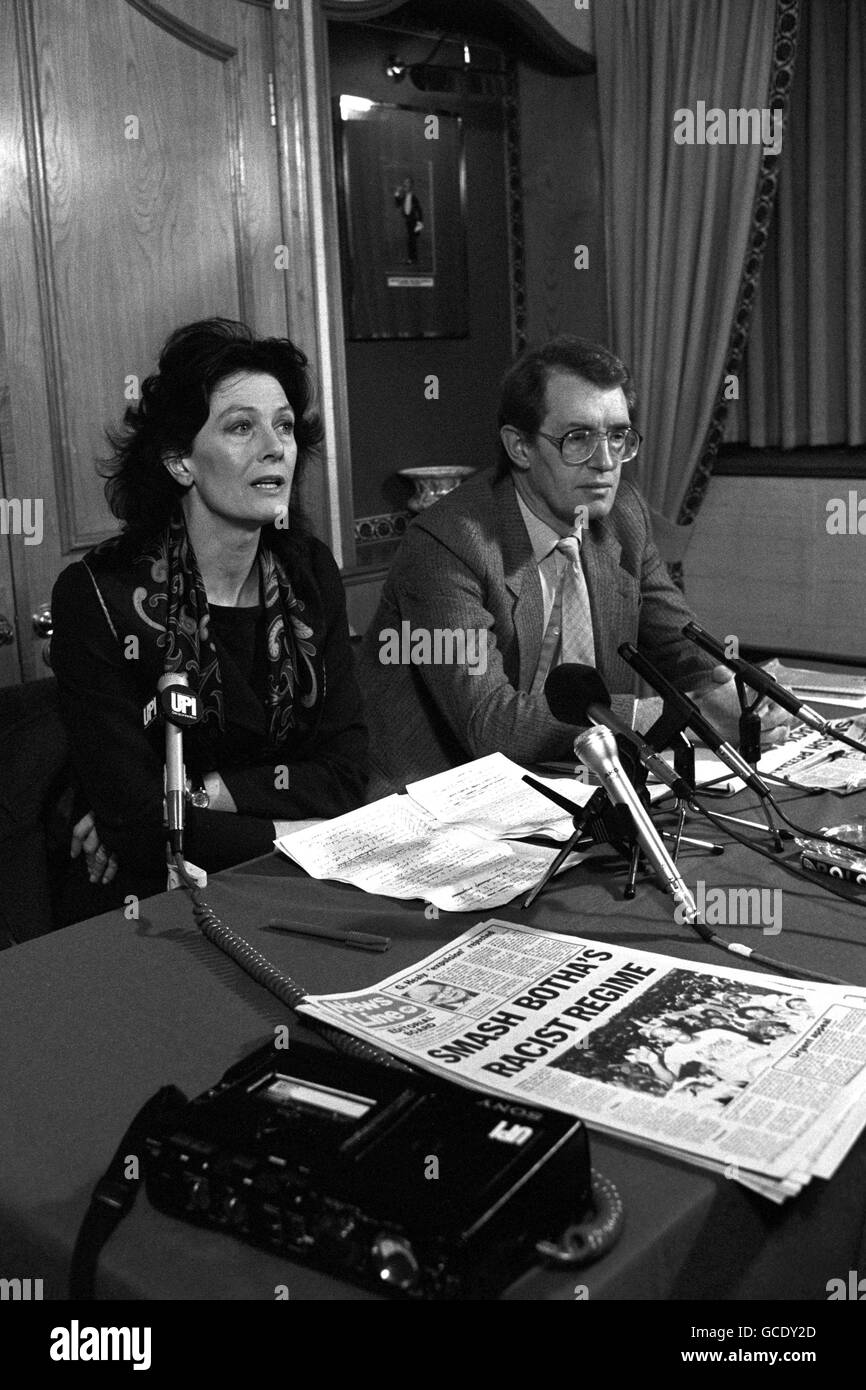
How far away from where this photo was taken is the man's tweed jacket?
2.28 metres

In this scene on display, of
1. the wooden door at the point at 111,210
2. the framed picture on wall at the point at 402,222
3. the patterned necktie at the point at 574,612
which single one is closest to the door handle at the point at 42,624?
the wooden door at the point at 111,210

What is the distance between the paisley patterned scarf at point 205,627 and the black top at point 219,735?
0.8 inches

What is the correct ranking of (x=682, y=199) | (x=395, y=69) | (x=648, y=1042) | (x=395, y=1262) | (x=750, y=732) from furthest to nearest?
(x=682, y=199) → (x=395, y=69) → (x=750, y=732) → (x=648, y=1042) → (x=395, y=1262)

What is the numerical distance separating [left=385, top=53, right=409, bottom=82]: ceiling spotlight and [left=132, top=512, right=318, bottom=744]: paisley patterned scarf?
199cm

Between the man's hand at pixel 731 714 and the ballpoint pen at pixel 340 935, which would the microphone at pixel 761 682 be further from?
the ballpoint pen at pixel 340 935

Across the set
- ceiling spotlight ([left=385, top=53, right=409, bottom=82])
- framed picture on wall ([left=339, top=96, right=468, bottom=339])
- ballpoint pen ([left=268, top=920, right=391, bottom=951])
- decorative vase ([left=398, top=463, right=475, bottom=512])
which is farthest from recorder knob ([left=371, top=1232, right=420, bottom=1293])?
ceiling spotlight ([left=385, top=53, right=409, bottom=82])

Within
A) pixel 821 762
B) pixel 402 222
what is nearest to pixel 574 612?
pixel 821 762

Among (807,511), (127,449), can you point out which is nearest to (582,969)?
(127,449)

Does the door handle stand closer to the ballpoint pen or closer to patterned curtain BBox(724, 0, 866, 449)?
the ballpoint pen

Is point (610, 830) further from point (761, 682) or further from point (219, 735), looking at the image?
point (219, 735)

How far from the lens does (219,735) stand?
2.12 metres

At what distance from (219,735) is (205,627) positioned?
0.55 feet

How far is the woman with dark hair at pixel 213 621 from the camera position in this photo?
199 cm
